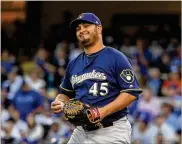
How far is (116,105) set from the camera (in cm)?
466

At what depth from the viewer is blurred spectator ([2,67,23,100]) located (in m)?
12.1

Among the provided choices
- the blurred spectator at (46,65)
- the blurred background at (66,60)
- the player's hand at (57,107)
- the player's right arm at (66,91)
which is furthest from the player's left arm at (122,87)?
the blurred spectator at (46,65)

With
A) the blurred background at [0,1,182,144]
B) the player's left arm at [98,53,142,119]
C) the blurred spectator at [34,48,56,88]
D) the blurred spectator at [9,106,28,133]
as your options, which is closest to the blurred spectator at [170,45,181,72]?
the blurred background at [0,1,182,144]

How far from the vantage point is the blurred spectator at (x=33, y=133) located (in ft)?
34.1

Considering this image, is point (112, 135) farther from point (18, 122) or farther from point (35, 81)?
point (35, 81)

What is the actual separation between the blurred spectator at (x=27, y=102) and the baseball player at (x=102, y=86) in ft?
21.0

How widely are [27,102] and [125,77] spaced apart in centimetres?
690

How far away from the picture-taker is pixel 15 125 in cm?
1107

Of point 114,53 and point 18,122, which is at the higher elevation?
point 114,53

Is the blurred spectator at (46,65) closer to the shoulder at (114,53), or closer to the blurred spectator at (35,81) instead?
the blurred spectator at (35,81)

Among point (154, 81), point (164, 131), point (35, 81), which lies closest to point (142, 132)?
point (164, 131)

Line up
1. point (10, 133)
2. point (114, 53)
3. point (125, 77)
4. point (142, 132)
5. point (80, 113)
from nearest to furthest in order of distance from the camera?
point (80, 113) < point (125, 77) < point (114, 53) < point (142, 132) < point (10, 133)

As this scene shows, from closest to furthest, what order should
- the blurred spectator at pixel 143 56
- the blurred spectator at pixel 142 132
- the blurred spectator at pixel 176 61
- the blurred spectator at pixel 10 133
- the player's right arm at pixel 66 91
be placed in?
1. the player's right arm at pixel 66 91
2. the blurred spectator at pixel 142 132
3. the blurred spectator at pixel 10 133
4. the blurred spectator at pixel 176 61
5. the blurred spectator at pixel 143 56

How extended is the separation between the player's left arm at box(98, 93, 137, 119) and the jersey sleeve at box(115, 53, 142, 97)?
2.2 inches
